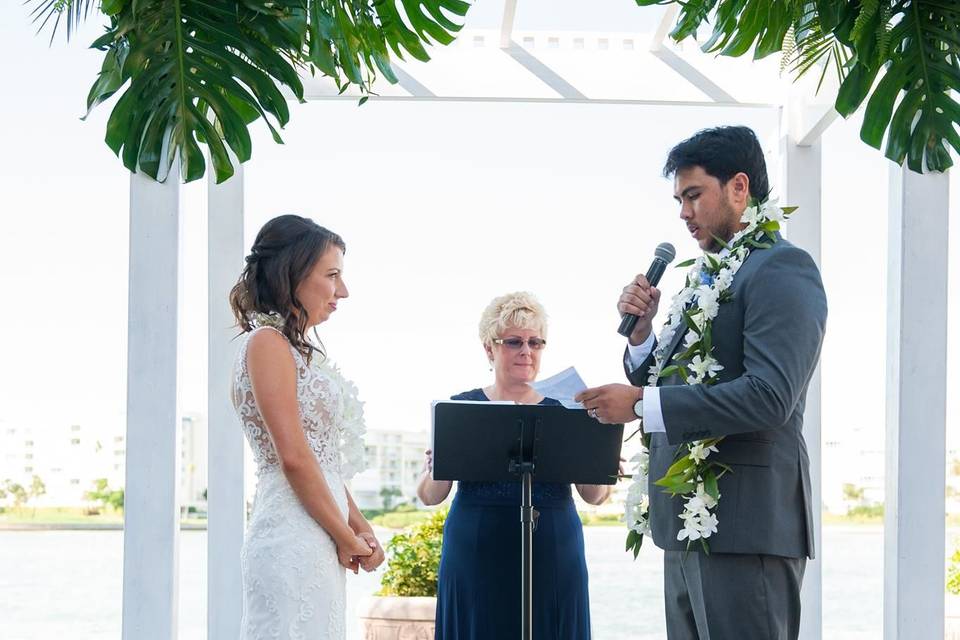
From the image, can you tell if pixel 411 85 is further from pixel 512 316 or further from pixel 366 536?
pixel 366 536

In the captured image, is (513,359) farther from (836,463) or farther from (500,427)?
(836,463)

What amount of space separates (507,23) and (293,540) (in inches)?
114

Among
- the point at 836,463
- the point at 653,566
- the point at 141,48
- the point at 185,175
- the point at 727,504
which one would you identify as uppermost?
the point at 141,48

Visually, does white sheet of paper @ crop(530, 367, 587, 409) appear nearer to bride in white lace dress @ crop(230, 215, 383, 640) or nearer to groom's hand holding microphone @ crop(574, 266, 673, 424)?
groom's hand holding microphone @ crop(574, 266, 673, 424)

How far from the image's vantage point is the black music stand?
135 inches

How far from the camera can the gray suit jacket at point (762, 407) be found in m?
2.75

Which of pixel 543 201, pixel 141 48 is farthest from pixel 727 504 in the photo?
pixel 543 201

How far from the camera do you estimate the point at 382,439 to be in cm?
2303

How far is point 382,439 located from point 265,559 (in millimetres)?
20024

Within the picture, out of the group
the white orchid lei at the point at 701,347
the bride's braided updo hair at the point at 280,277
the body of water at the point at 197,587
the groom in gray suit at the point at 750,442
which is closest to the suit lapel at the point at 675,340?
the white orchid lei at the point at 701,347

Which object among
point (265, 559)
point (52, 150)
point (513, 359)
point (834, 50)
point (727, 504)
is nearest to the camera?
point (727, 504)

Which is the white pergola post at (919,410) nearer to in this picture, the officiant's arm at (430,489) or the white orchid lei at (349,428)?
the officiant's arm at (430,489)

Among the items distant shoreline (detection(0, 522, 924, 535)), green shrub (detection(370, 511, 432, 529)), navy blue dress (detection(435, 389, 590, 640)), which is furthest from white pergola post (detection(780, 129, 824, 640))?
distant shoreline (detection(0, 522, 924, 535))

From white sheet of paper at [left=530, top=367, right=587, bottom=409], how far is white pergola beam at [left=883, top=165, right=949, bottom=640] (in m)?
1.24
